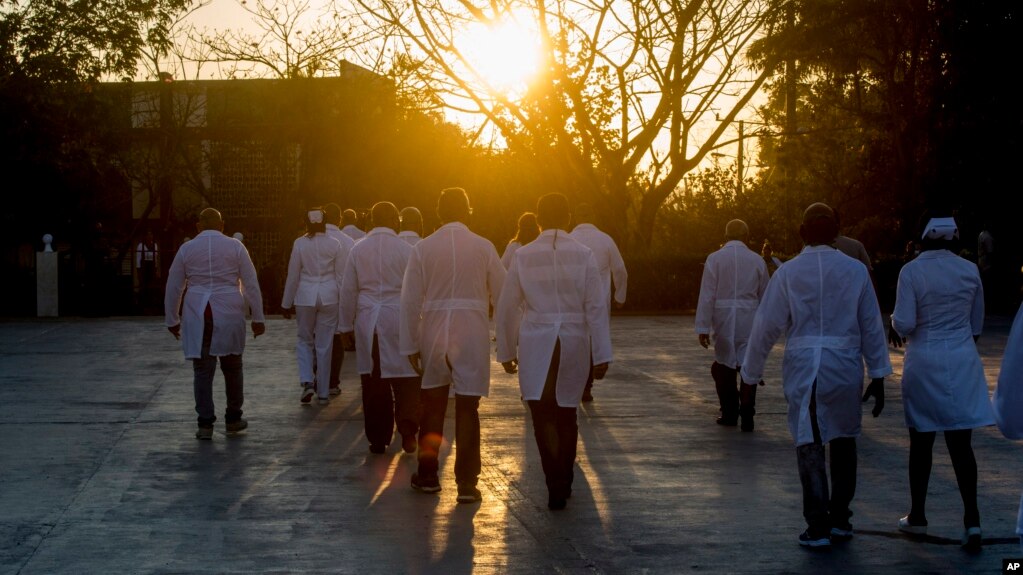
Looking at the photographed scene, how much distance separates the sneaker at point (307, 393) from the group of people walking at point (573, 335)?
6.46 feet

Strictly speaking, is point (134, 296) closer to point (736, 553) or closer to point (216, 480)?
point (216, 480)

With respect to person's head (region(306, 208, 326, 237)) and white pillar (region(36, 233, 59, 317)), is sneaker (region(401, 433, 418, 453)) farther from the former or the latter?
white pillar (region(36, 233, 59, 317))

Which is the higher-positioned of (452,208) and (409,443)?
(452,208)

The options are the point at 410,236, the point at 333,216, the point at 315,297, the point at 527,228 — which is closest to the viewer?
the point at 527,228

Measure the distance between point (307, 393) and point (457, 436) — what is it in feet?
17.4

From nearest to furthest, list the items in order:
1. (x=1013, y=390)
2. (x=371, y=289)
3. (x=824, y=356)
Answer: (x=1013, y=390), (x=824, y=356), (x=371, y=289)

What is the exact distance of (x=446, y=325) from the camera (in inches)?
352

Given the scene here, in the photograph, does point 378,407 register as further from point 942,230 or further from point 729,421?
point 942,230

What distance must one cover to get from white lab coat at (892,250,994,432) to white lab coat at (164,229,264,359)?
18.5 ft

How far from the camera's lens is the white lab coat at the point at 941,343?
7.44 m

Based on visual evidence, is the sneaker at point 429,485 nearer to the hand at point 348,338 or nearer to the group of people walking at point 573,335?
the group of people walking at point 573,335

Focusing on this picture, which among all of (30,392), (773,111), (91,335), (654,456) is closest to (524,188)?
(773,111)

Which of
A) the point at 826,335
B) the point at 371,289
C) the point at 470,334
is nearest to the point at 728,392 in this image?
the point at 371,289

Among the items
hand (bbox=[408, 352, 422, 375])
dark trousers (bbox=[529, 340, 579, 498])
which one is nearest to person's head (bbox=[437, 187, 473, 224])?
hand (bbox=[408, 352, 422, 375])
